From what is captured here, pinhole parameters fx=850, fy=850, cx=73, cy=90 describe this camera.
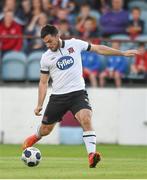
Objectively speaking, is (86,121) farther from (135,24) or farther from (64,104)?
(135,24)

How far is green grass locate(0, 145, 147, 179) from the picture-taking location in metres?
12.3

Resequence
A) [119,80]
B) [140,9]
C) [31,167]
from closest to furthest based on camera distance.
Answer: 1. [31,167]
2. [119,80]
3. [140,9]

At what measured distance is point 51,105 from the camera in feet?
46.4

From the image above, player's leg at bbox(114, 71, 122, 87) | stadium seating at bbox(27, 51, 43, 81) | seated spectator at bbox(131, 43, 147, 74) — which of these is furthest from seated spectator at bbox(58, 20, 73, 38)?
seated spectator at bbox(131, 43, 147, 74)

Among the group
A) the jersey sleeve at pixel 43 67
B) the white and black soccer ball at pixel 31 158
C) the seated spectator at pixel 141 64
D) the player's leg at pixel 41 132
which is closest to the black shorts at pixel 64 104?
the player's leg at pixel 41 132

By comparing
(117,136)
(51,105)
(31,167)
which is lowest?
(117,136)

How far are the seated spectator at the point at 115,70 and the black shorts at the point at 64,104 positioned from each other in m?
6.05

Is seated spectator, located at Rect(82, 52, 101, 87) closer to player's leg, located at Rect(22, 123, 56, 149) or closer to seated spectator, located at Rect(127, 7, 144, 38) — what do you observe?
seated spectator, located at Rect(127, 7, 144, 38)

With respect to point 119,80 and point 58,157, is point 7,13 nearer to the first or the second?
point 119,80

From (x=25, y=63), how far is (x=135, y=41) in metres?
2.69

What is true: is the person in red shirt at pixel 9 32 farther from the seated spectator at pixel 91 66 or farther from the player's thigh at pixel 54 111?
the player's thigh at pixel 54 111

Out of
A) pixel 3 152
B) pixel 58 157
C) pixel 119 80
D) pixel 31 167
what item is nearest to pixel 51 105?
pixel 31 167

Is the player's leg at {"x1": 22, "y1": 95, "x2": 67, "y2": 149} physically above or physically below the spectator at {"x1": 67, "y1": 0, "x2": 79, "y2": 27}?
below

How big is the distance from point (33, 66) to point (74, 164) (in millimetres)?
6377
